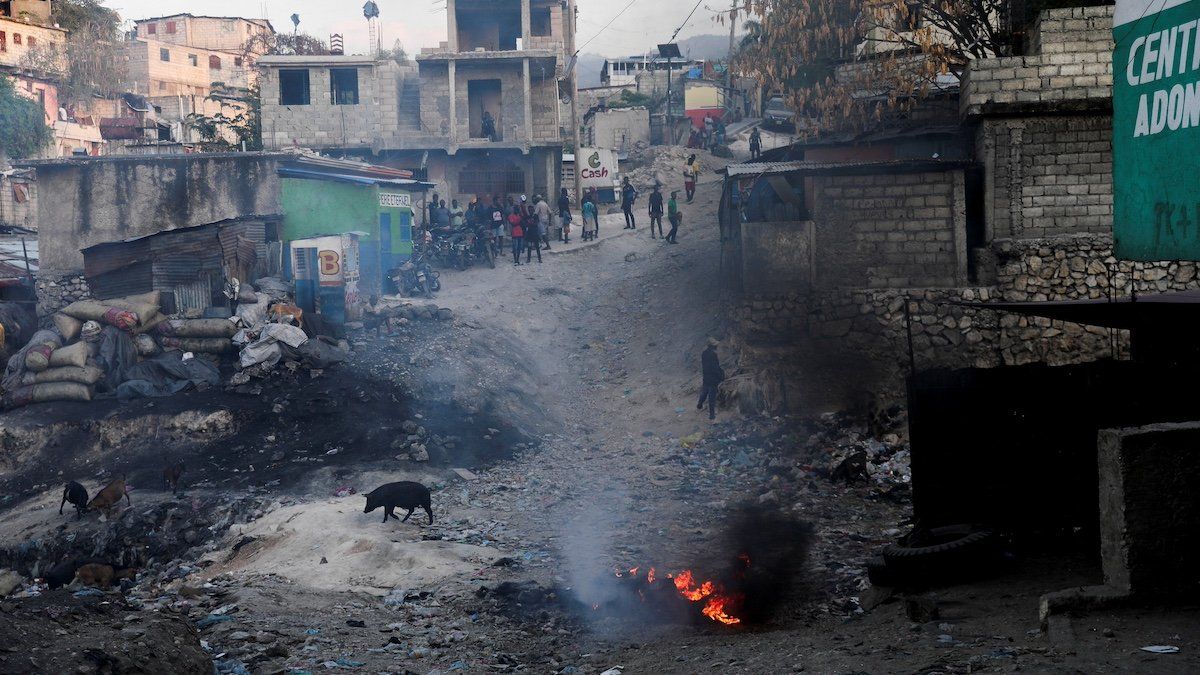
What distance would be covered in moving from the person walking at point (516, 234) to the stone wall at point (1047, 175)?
1091cm

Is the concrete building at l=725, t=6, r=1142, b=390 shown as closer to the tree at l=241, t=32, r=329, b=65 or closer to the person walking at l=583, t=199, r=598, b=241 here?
the person walking at l=583, t=199, r=598, b=241

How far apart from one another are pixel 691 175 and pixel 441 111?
26.4 feet

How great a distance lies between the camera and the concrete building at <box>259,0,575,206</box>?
28.8m

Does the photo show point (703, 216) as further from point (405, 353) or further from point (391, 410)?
point (391, 410)

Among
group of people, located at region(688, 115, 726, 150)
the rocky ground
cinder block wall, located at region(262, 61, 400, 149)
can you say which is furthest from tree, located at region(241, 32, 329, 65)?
the rocky ground

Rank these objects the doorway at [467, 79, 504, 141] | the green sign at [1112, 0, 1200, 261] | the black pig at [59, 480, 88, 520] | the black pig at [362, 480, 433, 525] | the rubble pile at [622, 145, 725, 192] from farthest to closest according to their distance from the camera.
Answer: the rubble pile at [622, 145, 725, 192] < the doorway at [467, 79, 504, 141] < the black pig at [59, 480, 88, 520] < the black pig at [362, 480, 433, 525] < the green sign at [1112, 0, 1200, 261]

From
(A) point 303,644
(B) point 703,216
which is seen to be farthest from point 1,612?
(B) point 703,216

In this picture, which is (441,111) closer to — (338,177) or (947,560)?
(338,177)

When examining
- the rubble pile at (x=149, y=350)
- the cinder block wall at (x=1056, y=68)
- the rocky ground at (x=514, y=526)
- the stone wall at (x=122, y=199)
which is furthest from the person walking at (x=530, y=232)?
the cinder block wall at (x=1056, y=68)

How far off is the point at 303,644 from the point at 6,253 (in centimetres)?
1845

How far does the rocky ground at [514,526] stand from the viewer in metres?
6.45

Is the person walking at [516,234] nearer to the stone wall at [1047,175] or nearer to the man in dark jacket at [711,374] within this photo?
the man in dark jacket at [711,374]

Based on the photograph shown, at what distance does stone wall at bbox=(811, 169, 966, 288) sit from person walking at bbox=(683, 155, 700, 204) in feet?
46.7

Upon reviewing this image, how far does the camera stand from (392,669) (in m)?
6.68
